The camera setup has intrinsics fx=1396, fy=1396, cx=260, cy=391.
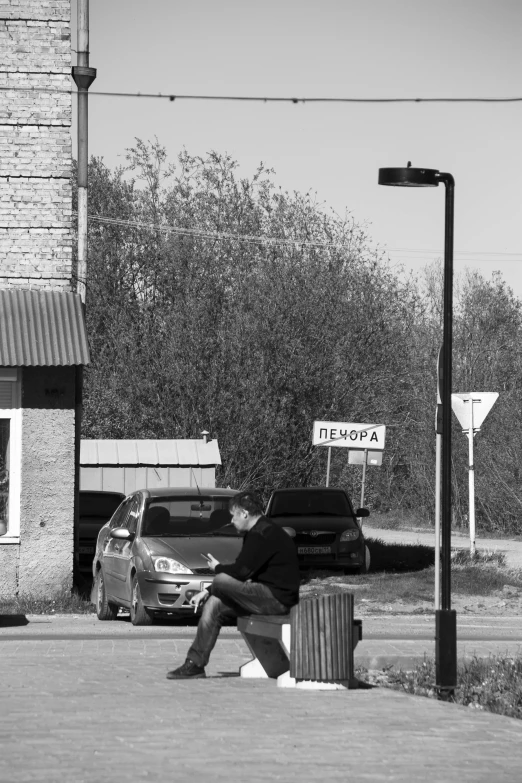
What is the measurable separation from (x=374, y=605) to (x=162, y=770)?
39.3 feet

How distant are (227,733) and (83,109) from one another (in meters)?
14.8

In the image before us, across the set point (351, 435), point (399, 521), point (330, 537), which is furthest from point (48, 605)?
point (399, 521)

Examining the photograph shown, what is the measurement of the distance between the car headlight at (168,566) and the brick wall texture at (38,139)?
16.8 feet

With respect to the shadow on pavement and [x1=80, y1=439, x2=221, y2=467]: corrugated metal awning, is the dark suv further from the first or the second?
[x1=80, y1=439, x2=221, y2=467]: corrugated metal awning

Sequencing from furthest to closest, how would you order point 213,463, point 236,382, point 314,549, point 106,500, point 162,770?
point 236,382 → point 213,463 → point 106,500 → point 314,549 → point 162,770

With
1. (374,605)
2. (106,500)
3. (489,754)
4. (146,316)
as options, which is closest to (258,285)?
(146,316)

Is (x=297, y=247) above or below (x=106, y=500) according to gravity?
above

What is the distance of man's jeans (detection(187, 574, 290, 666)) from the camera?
10422mm

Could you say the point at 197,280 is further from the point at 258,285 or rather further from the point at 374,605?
the point at 374,605

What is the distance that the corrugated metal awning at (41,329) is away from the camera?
59.3 ft

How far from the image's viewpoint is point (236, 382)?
141ft

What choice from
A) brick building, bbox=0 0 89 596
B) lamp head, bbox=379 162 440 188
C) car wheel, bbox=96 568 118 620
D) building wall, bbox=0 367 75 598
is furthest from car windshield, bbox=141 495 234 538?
lamp head, bbox=379 162 440 188

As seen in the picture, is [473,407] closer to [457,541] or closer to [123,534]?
[123,534]

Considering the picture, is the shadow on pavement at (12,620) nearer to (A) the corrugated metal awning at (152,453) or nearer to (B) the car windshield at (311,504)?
(B) the car windshield at (311,504)
